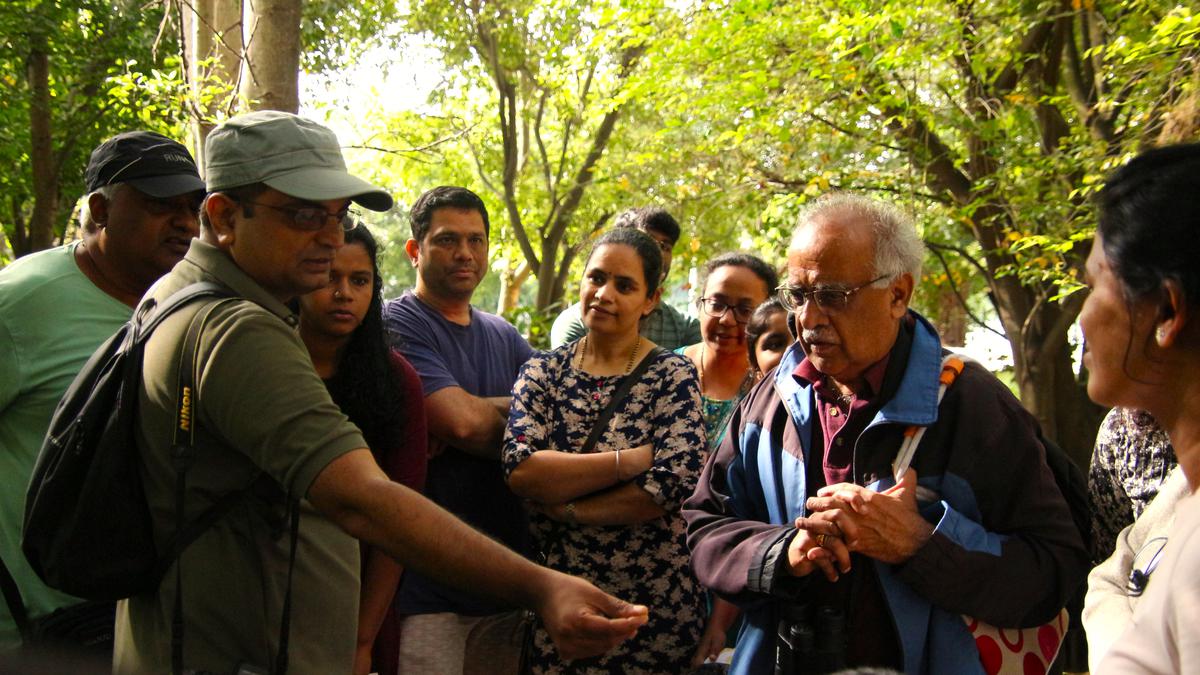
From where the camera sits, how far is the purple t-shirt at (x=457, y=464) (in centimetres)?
399

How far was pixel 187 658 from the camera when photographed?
2307 millimetres

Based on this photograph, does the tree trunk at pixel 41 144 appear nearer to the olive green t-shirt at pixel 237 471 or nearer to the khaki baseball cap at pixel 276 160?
the khaki baseball cap at pixel 276 160

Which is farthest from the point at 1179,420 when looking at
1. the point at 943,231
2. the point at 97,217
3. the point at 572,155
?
the point at 572,155

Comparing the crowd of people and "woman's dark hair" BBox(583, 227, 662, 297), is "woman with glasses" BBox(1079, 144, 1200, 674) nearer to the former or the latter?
the crowd of people

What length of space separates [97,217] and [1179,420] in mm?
3126

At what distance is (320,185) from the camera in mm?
2477

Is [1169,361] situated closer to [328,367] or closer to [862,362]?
[862,362]

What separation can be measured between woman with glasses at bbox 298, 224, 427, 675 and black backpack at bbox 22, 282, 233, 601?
1.14 meters

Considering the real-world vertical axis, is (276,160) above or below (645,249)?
above

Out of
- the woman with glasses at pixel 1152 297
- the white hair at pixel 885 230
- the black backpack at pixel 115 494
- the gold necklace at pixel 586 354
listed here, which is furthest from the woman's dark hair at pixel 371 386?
the woman with glasses at pixel 1152 297

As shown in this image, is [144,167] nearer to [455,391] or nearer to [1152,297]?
[455,391]

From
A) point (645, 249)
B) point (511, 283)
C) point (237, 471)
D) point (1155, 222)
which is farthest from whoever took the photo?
point (511, 283)

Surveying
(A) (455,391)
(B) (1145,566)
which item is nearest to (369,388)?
(A) (455,391)

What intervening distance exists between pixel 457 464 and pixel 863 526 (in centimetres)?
191
